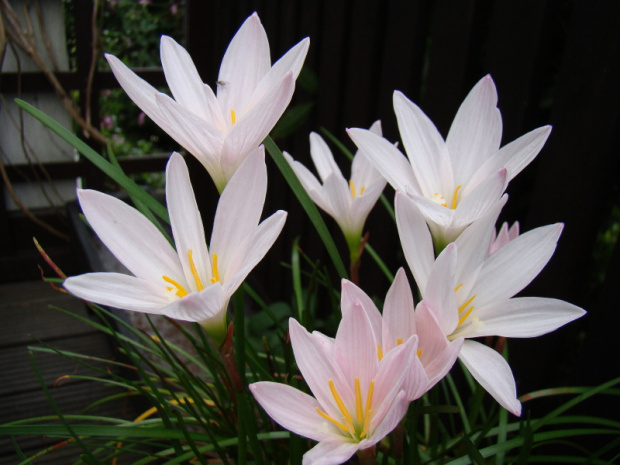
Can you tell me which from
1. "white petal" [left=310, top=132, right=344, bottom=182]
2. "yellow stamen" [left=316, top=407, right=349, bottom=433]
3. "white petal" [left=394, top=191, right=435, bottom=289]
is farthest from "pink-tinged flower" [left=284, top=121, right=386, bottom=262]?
"yellow stamen" [left=316, top=407, right=349, bottom=433]

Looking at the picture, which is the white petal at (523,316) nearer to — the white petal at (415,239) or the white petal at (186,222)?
the white petal at (415,239)

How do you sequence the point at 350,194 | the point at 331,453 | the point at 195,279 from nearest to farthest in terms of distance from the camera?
1. the point at 331,453
2. the point at 195,279
3. the point at 350,194

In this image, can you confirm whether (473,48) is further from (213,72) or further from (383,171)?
(213,72)

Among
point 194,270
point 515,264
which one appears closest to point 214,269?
point 194,270

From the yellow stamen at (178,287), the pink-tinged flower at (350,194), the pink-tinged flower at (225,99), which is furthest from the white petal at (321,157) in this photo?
the yellow stamen at (178,287)

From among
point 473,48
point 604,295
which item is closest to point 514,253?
point 604,295

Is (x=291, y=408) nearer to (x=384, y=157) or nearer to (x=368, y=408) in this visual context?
(x=368, y=408)

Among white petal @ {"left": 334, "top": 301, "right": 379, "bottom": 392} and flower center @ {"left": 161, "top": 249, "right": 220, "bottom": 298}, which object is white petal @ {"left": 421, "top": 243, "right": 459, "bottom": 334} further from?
flower center @ {"left": 161, "top": 249, "right": 220, "bottom": 298}
